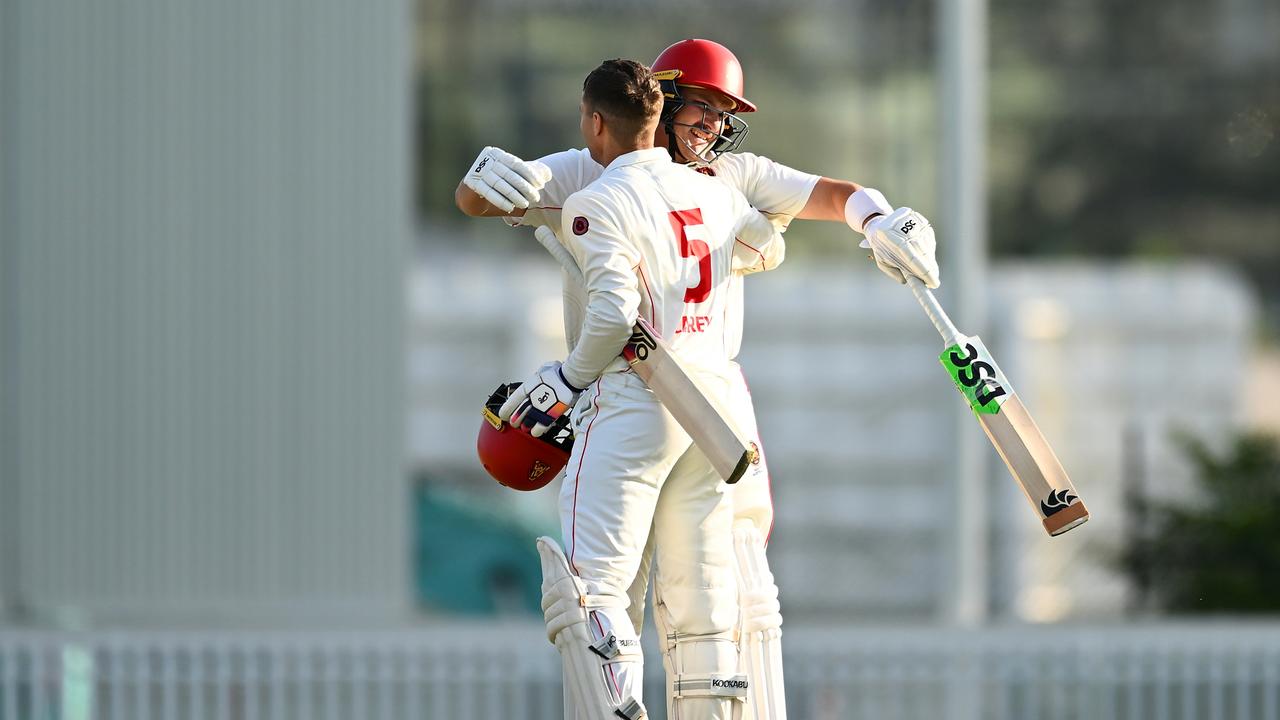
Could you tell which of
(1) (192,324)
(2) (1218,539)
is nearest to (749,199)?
(1) (192,324)

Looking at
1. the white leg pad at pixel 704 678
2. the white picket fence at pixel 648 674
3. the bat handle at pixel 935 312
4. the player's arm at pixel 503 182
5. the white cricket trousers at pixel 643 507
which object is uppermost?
the player's arm at pixel 503 182

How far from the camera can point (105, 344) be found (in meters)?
9.34

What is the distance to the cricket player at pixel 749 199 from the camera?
4.33 m

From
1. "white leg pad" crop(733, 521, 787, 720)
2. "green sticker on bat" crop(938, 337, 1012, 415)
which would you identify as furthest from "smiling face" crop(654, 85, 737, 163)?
"white leg pad" crop(733, 521, 787, 720)

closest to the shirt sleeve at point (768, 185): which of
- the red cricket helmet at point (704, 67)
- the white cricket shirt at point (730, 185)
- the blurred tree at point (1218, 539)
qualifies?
the white cricket shirt at point (730, 185)

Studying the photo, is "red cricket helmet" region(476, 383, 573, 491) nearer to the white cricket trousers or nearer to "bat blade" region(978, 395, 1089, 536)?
the white cricket trousers

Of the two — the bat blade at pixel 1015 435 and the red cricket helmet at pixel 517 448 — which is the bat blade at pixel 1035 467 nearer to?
the bat blade at pixel 1015 435

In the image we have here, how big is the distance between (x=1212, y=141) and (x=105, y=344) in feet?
67.5

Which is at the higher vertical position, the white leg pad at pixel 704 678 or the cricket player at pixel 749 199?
the cricket player at pixel 749 199

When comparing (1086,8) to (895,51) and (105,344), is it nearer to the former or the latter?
(895,51)

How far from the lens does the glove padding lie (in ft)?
14.3

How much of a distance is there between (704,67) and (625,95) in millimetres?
251

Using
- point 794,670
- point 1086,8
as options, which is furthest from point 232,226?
point 1086,8

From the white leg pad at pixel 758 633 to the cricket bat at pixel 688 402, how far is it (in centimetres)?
34
